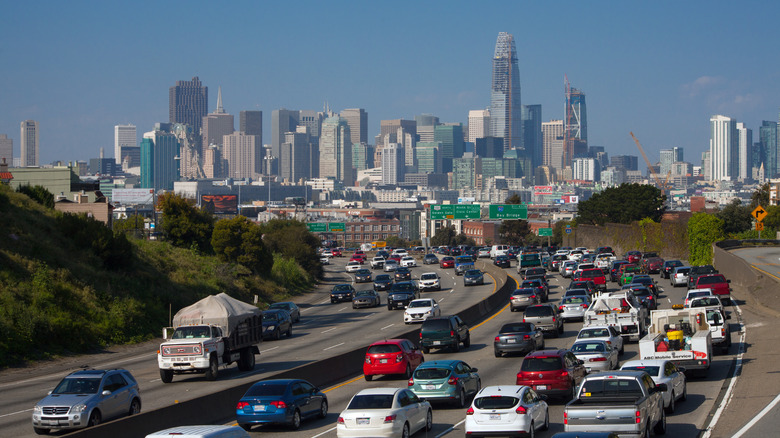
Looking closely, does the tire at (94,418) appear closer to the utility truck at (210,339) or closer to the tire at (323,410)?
the tire at (323,410)

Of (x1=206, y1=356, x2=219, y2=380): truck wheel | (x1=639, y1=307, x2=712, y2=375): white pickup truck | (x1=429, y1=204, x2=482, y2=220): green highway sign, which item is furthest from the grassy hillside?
(x1=429, y1=204, x2=482, y2=220): green highway sign

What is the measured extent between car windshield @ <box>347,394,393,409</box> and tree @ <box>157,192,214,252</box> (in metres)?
53.9

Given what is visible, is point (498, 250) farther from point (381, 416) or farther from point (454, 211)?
point (381, 416)

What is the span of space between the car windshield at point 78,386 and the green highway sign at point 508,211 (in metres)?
113

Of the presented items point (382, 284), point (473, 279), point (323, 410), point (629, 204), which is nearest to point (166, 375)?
point (323, 410)

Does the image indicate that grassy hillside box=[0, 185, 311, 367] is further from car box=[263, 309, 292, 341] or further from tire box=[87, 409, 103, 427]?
tire box=[87, 409, 103, 427]

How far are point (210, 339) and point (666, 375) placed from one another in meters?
15.1

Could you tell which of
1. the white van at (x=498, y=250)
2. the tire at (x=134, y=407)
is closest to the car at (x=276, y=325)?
the tire at (x=134, y=407)

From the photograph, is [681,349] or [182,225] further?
[182,225]

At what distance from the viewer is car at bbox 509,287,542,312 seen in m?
51.2

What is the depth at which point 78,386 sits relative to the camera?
73.4 feet

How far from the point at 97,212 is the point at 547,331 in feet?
152

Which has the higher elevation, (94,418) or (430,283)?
(94,418)

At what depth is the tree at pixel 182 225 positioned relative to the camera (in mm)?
72875
